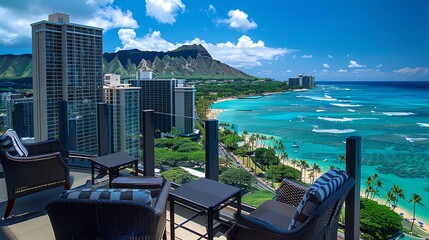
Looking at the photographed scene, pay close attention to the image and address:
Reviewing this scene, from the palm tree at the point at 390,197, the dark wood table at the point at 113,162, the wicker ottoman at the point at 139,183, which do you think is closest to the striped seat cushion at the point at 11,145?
the dark wood table at the point at 113,162

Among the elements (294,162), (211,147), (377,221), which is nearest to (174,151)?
(211,147)

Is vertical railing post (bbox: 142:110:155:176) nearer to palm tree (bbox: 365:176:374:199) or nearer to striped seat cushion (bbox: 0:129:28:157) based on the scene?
striped seat cushion (bbox: 0:129:28:157)

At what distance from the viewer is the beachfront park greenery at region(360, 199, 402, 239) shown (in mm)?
2148

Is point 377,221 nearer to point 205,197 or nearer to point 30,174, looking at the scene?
point 205,197

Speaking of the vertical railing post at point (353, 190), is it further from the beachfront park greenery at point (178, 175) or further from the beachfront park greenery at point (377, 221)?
the beachfront park greenery at point (178, 175)

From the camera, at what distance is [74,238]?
1472mm

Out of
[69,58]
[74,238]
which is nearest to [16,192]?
[74,238]

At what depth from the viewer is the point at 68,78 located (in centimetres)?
886

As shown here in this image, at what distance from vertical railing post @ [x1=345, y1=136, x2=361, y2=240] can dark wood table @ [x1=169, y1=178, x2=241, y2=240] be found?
2.53ft

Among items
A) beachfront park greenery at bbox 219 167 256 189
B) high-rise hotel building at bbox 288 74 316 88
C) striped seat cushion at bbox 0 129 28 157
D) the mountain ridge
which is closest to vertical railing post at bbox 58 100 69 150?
striped seat cushion at bbox 0 129 28 157

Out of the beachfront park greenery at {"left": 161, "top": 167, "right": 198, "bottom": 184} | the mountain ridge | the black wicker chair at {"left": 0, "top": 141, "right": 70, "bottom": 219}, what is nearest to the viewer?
the black wicker chair at {"left": 0, "top": 141, "right": 70, "bottom": 219}

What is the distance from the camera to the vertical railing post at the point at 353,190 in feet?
6.37

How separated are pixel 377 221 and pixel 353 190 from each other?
48cm

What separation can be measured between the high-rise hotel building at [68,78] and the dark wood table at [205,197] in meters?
2.58
